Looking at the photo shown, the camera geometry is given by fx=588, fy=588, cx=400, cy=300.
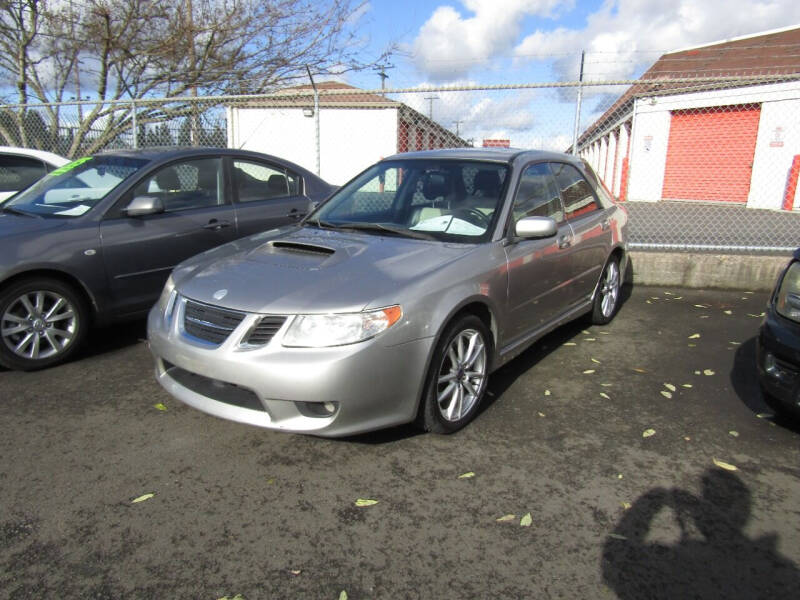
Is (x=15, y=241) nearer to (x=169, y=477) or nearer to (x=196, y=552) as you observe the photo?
(x=169, y=477)

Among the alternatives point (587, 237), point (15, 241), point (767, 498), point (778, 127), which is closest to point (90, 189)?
point (15, 241)

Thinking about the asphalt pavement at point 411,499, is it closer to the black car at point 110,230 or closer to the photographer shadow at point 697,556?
the photographer shadow at point 697,556

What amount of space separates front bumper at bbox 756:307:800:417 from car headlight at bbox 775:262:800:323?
0.04m

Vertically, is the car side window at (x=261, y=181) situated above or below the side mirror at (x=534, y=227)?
above

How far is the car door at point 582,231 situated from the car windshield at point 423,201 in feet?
2.94

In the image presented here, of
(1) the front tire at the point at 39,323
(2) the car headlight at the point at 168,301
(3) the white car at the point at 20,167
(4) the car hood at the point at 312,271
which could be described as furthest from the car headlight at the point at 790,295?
(3) the white car at the point at 20,167

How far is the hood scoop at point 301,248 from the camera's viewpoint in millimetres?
3492

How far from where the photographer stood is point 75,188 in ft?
16.3

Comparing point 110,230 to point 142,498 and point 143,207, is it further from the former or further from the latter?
point 142,498

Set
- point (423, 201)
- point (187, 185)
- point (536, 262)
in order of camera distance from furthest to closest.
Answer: point (187, 185) → point (423, 201) → point (536, 262)

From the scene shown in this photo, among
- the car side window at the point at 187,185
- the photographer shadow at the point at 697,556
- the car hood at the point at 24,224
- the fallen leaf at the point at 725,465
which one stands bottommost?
the fallen leaf at the point at 725,465

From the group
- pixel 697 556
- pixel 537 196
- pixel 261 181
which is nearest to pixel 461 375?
pixel 697 556

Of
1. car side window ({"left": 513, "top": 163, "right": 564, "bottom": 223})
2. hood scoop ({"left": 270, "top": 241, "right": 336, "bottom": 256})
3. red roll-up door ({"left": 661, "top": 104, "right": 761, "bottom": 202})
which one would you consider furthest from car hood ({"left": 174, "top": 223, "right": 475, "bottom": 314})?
red roll-up door ({"left": 661, "top": 104, "right": 761, "bottom": 202})

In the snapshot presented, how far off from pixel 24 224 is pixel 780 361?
5074 millimetres
